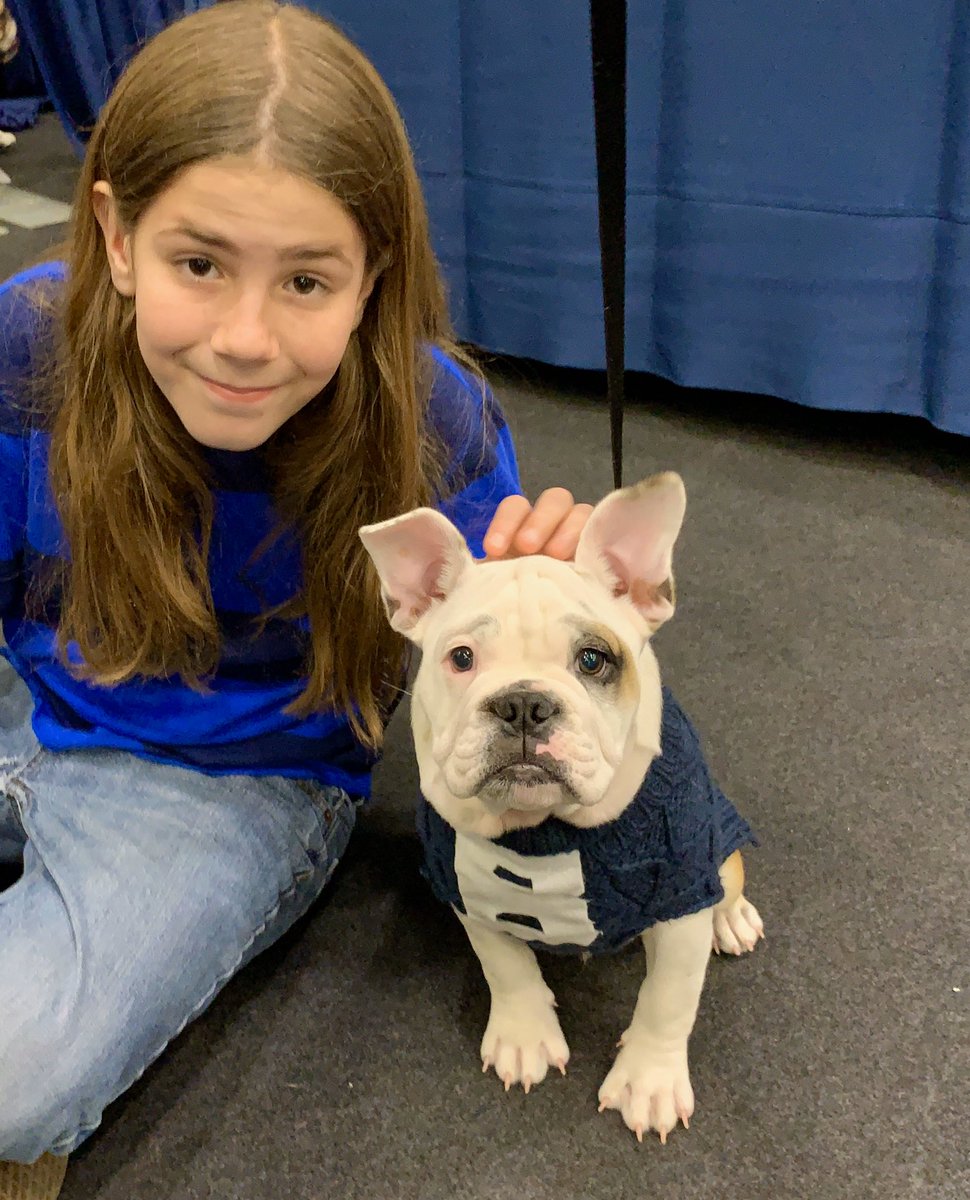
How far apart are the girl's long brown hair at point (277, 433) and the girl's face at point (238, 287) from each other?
2 centimetres

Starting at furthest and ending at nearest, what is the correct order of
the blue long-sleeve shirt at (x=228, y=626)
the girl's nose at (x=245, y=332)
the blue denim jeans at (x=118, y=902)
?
the blue long-sleeve shirt at (x=228, y=626) < the blue denim jeans at (x=118, y=902) < the girl's nose at (x=245, y=332)

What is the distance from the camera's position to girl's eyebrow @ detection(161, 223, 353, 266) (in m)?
0.85

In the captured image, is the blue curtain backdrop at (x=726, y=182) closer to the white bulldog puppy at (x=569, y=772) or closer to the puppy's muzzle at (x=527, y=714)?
the white bulldog puppy at (x=569, y=772)

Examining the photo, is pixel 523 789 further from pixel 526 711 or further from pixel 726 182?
pixel 726 182

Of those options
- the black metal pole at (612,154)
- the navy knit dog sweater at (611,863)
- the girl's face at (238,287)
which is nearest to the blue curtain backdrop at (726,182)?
the girl's face at (238,287)

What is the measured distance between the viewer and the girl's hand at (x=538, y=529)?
3.15 ft

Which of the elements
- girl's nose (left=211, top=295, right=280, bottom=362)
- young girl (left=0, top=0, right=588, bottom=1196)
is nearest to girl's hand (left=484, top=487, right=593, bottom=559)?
young girl (left=0, top=0, right=588, bottom=1196)

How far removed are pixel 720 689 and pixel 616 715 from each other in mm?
769

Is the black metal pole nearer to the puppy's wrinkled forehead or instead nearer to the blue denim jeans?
the puppy's wrinkled forehead

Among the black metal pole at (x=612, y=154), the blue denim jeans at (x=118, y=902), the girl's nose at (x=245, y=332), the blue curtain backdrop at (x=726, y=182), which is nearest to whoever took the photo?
the black metal pole at (x=612, y=154)

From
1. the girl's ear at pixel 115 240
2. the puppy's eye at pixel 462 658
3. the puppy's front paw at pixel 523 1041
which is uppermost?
the girl's ear at pixel 115 240

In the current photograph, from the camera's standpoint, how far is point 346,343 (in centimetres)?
97

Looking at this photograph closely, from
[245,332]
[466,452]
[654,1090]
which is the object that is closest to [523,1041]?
[654,1090]

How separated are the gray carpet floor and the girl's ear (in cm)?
Result: 74
